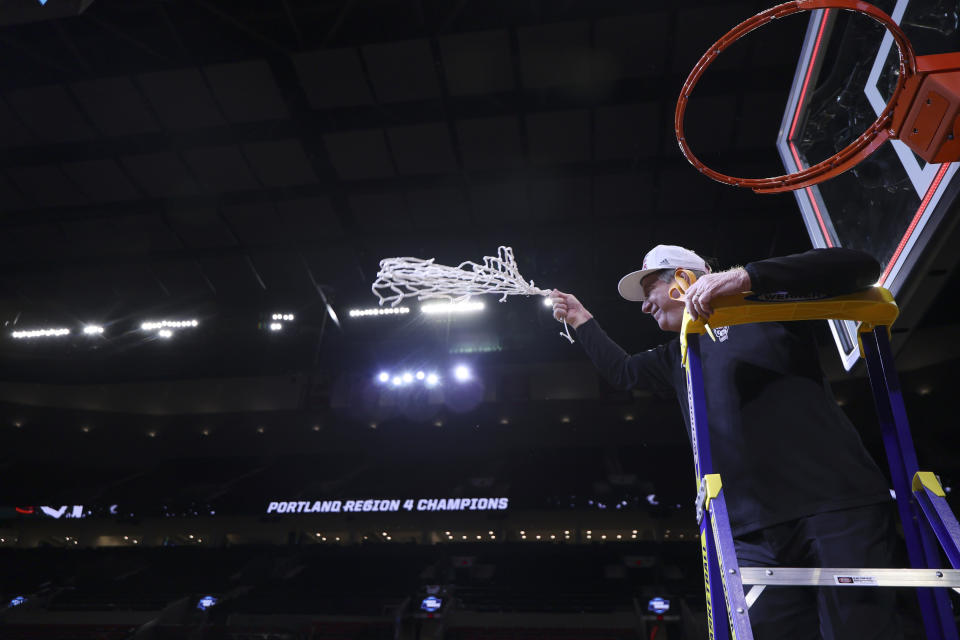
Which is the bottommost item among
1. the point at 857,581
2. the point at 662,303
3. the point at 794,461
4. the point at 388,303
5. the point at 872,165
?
the point at 857,581

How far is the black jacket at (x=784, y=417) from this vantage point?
5.41 ft

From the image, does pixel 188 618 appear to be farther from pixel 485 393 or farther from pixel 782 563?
pixel 782 563

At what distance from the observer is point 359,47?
697 cm

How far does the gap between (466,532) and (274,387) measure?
24.8 ft

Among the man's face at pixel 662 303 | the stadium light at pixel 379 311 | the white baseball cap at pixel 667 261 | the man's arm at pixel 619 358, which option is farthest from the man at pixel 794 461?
the stadium light at pixel 379 311

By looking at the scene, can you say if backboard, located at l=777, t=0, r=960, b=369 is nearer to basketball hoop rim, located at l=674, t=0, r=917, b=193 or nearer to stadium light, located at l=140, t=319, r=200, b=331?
basketball hoop rim, located at l=674, t=0, r=917, b=193

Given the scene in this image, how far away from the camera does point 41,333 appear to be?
12391 millimetres

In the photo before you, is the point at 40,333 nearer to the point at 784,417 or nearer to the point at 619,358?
the point at 619,358

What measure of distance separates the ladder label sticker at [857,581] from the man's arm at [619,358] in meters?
1.15

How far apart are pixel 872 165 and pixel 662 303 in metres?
1.66

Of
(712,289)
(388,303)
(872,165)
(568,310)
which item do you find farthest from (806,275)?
(388,303)

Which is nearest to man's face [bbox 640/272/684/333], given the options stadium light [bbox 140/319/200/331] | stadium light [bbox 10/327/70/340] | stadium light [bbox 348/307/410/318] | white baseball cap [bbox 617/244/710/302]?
white baseball cap [bbox 617/244/710/302]

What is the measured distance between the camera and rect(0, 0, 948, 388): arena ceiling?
22.4ft

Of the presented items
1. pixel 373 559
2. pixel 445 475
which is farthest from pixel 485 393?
pixel 373 559
